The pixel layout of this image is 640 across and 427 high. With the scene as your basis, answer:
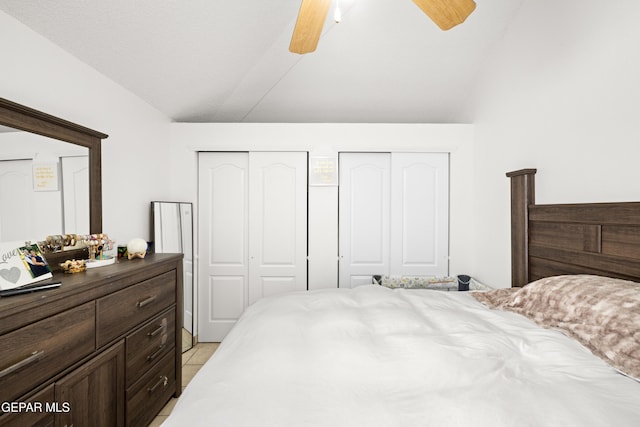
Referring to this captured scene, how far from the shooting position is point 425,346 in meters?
1.15

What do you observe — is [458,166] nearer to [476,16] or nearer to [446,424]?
[476,16]

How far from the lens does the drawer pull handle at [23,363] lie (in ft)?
3.05

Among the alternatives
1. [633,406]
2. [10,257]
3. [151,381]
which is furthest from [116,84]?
[633,406]

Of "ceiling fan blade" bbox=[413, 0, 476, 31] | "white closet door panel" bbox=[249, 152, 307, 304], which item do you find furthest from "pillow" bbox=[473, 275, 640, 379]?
"white closet door panel" bbox=[249, 152, 307, 304]

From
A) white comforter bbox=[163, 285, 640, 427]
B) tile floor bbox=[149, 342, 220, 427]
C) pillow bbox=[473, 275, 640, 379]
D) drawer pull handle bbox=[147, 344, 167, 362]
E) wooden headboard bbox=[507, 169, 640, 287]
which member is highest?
wooden headboard bbox=[507, 169, 640, 287]

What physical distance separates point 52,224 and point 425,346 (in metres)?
1.97

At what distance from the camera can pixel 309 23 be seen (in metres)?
1.44

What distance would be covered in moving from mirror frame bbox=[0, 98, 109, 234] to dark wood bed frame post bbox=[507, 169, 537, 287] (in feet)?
9.60

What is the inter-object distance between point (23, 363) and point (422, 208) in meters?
3.01

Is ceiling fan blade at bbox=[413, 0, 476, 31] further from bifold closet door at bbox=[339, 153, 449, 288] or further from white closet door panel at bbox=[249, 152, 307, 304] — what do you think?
white closet door panel at bbox=[249, 152, 307, 304]

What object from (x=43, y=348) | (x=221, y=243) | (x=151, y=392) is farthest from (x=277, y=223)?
(x=43, y=348)

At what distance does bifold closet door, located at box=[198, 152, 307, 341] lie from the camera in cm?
306

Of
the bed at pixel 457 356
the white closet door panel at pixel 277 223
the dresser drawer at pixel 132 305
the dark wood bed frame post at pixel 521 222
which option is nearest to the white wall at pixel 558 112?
the dark wood bed frame post at pixel 521 222

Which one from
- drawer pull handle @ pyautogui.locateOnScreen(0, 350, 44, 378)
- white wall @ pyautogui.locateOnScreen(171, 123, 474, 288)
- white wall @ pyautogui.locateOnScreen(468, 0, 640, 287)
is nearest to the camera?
drawer pull handle @ pyautogui.locateOnScreen(0, 350, 44, 378)
